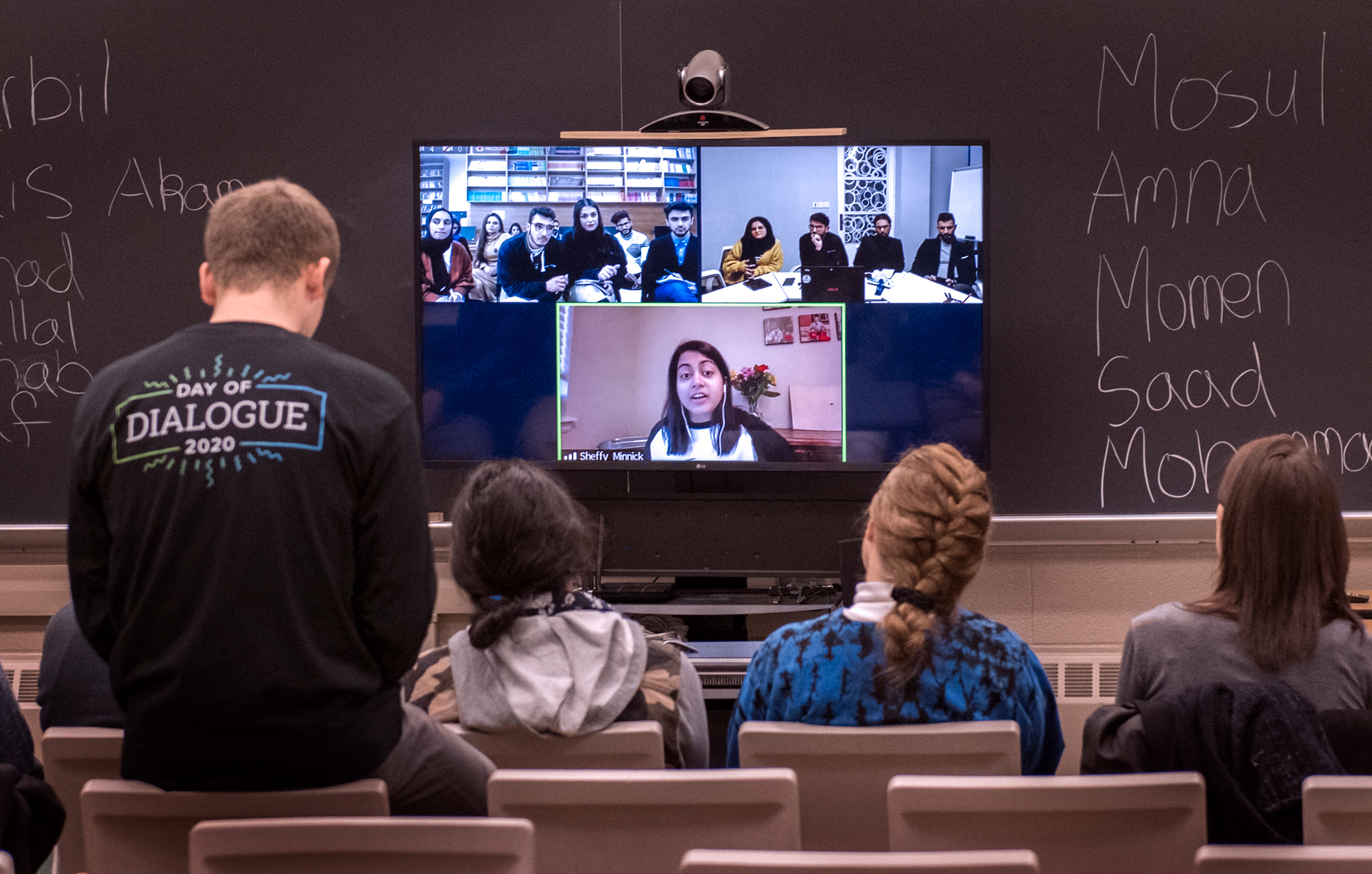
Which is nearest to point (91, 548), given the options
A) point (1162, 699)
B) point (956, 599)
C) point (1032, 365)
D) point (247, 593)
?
point (247, 593)

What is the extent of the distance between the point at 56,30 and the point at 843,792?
3.52 meters

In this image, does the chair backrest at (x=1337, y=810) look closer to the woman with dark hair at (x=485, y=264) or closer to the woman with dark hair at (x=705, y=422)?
the woman with dark hair at (x=705, y=422)

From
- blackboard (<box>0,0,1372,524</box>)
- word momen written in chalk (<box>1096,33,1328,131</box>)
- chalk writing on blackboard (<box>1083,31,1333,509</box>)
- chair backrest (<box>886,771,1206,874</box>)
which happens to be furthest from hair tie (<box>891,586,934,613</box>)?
word momen written in chalk (<box>1096,33,1328,131</box>)

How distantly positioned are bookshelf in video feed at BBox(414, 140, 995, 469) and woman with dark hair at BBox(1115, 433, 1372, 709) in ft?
4.96

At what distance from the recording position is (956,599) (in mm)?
1952

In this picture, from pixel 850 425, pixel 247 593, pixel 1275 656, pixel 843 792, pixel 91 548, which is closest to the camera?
pixel 247 593

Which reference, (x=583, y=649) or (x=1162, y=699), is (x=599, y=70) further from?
(x=1162, y=699)

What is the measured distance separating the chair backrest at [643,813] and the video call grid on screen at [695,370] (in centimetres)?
200

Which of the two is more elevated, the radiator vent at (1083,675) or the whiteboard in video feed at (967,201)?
the whiteboard in video feed at (967,201)

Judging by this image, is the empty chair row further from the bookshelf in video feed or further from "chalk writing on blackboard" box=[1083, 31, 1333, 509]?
"chalk writing on blackboard" box=[1083, 31, 1333, 509]

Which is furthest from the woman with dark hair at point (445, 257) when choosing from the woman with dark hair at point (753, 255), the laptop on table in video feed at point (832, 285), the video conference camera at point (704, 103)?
the laptop on table in video feed at point (832, 285)

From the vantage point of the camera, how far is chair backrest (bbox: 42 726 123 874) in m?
1.81

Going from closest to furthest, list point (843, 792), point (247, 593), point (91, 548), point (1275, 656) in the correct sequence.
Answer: point (247, 593), point (91, 548), point (843, 792), point (1275, 656)

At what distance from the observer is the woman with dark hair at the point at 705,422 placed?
3.49m
